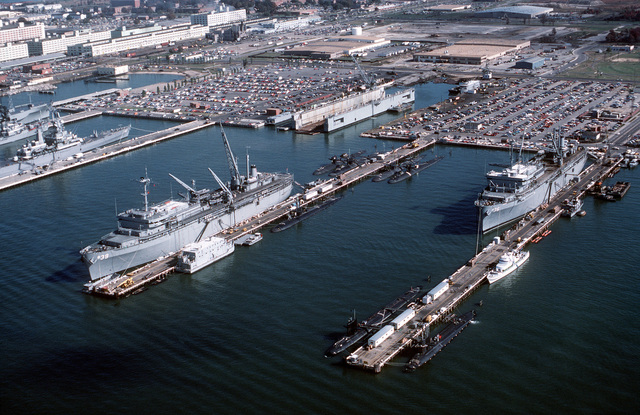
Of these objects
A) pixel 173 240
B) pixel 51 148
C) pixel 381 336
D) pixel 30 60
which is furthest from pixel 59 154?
pixel 30 60

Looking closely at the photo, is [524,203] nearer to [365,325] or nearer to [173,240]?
[365,325]

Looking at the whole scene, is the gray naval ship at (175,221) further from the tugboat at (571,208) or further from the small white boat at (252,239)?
the tugboat at (571,208)

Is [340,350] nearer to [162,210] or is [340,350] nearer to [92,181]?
[162,210]

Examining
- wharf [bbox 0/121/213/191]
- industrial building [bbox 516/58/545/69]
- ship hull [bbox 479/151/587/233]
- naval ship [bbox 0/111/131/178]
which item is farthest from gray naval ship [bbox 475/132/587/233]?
industrial building [bbox 516/58/545/69]

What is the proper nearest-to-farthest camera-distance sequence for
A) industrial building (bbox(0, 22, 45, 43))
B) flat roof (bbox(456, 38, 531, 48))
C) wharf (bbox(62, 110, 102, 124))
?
wharf (bbox(62, 110, 102, 124)), flat roof (bbox(456, 38, 531, 48)), industrial building (bbox(0, 22, 45, 43))

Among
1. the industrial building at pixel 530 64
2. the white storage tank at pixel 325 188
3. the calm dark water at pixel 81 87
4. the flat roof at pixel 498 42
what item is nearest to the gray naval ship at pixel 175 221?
the white storage tank at pixel 325 188

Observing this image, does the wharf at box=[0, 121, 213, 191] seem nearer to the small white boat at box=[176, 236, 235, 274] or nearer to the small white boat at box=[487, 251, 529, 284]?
the small white boat at box=[176, 236, 235, 274]

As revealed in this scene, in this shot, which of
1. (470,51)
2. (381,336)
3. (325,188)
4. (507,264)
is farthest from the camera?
(470,51)
